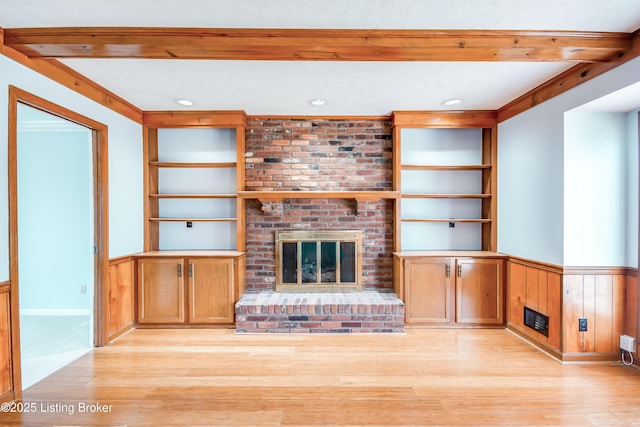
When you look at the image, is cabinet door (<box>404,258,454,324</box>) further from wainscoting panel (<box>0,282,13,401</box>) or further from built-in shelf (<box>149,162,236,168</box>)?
wainscoting panel (<box>0,282,13,401</box>)

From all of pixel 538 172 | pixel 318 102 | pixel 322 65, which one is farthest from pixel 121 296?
pixel 538 172

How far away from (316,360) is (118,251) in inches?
88.6

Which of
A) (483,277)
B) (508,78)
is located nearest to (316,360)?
(483,277)

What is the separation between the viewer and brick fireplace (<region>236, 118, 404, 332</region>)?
381 cm

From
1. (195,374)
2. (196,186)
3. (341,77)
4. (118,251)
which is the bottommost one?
(195,374)

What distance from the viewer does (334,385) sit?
232 cm

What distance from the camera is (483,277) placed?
3.47m

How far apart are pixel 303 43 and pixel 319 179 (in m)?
1.94

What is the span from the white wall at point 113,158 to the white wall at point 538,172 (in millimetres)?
4090

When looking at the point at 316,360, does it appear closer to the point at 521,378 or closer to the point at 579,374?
the point at 521,378

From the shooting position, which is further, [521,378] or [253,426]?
[521,378]

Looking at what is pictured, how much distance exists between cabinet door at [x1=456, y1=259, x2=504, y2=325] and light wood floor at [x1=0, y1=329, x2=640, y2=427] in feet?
1.13

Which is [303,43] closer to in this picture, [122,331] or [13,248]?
[13,248]

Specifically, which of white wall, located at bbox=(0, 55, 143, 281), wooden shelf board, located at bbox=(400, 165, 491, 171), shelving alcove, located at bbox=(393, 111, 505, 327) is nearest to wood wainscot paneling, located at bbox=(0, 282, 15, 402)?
white wall, located at bbox=(0, 55, 143, 281)
